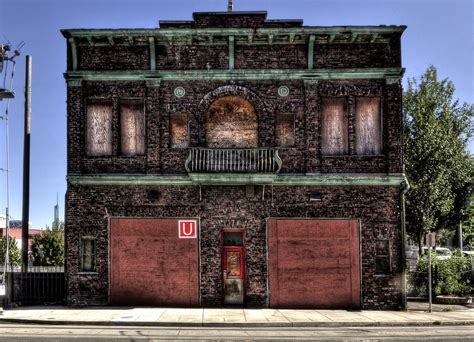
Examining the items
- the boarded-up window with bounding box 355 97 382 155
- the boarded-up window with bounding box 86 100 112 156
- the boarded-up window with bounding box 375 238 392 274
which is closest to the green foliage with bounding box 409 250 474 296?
the boarded-up window with bounding box 375 238 392 274

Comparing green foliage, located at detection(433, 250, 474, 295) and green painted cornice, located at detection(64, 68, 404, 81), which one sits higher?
green painted cornice, located at detection(64, 68, 404, 81)

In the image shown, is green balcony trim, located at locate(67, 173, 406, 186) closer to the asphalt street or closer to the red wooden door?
the red wooden door

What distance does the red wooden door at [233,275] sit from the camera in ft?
58.0

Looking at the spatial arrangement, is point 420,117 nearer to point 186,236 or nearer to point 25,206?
point 186,236

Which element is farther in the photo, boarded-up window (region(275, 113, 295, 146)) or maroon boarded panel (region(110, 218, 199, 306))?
boarded-up window (region(275, 113, 295, 146))

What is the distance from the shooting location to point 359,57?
18094mm

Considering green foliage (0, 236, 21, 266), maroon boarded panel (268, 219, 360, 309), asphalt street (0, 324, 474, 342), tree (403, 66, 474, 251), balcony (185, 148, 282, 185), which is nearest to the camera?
asphalt street (0, 324, 474, 342)

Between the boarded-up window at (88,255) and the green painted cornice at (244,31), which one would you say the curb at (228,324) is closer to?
the boarded-up window at (88,255)

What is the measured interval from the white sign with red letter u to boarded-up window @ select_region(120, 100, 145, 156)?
115 inches

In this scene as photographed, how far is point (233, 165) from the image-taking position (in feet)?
57.3

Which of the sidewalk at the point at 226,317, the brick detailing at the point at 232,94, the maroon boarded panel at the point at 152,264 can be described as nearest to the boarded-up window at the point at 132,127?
the brick detailing at the point at 232,94

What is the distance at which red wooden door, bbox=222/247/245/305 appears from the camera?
17688 mm

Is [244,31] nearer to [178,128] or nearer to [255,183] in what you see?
[178,128]

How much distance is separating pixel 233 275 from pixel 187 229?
2235 mm
